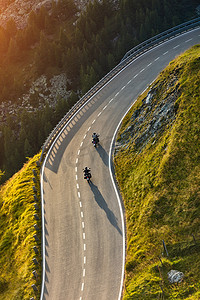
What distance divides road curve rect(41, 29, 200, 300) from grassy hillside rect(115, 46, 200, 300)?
1.32 meters

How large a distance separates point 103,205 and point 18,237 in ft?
25.7

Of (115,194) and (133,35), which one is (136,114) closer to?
(115,194)

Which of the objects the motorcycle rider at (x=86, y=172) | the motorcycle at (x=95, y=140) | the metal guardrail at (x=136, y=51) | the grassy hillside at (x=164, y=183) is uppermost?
the metal guardrail at (x=136, y=51)

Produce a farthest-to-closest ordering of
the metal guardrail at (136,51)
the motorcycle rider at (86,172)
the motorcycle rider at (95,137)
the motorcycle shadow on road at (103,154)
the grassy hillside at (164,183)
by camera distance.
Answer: the metal guardrail at (136,51), the motorcycle rider at (95,137), the motorcycle shadow on road at (103,154), the motorcycle rider at (86,172), the grassy hillside at (164,183)

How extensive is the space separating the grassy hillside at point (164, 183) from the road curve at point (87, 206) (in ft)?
4.34

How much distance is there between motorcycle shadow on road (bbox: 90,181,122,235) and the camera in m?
29.8

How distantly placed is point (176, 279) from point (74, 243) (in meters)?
10.1

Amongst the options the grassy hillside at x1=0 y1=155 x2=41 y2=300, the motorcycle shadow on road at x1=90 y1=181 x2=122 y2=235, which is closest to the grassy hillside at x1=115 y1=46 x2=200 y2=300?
the motorcycle shadow on road at x1=90 y1=181 x2=122 y2=235

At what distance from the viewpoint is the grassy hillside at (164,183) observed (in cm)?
2292

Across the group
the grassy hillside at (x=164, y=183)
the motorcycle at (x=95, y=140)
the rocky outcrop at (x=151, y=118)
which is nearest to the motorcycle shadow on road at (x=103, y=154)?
the motorcycle at (x=95, y=140)

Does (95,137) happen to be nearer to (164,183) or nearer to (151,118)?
(151,118)

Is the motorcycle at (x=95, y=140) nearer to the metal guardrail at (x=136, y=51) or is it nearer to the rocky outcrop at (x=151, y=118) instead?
the rocky outcrop at (x=151, y=118)

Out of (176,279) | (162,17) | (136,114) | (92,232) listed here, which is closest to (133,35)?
(162,17)

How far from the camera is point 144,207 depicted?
92.4ft
